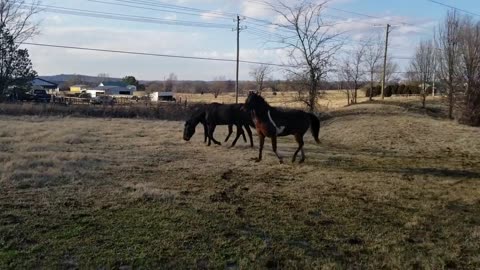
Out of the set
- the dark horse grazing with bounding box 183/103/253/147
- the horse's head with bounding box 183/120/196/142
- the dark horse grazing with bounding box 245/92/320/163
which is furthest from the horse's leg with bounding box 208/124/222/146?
the dark horse grazing with bounding box 245/92/320/163

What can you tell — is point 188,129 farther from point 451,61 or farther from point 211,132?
point 451,61

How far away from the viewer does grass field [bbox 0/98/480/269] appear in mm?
5688

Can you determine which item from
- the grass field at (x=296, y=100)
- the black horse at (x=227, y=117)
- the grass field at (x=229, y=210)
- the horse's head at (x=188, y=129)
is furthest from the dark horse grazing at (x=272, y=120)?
the grass field at (x=296, y=100)

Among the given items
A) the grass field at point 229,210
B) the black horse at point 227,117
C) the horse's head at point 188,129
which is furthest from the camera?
the horse's head at point 188,129

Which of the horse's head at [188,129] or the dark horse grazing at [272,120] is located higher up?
the dark horse grazing at [272,120]

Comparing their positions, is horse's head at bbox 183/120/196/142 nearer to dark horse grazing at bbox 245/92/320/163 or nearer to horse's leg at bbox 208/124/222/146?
horse's leg at bbox 208/124/222/146

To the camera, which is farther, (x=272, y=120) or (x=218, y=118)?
(x=218, y=118)

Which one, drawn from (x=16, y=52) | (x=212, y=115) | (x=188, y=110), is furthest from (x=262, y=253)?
(x=16, y=52)

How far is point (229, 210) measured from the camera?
7727 mm

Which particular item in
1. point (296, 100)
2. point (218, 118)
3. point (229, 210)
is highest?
point (296, 100)

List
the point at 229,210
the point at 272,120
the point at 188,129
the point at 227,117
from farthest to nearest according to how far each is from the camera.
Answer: the point at 188,129 < the point at 227,117 < the point at 272,120 < the point at 229,210

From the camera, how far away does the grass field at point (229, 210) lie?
569 cm

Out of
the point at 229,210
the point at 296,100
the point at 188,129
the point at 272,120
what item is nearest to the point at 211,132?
the point at 188,129

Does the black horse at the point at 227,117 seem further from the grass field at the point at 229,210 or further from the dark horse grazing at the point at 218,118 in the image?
the grass field at the point at 229,210
